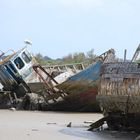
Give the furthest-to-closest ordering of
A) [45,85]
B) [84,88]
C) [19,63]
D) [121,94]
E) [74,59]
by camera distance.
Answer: [74,59] → [19,63] → [45,85] → [84,88] → [121,94]

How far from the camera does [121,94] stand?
35.1 ft

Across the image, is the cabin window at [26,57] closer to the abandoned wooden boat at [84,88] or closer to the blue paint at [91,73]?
the abandoned wooden boat at [84,88]

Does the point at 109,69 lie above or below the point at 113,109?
above

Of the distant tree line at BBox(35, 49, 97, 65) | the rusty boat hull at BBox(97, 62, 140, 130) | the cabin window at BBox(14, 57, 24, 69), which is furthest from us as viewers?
the distant tree line at BBox(35, 49, 97, 65)

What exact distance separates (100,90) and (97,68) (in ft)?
24.3

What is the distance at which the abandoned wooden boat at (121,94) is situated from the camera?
1055 cm

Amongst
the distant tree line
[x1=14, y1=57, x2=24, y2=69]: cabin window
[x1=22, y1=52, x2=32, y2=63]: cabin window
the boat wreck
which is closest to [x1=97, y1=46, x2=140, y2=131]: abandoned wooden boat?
the boat wreck

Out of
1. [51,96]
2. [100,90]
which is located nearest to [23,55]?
[51,96]

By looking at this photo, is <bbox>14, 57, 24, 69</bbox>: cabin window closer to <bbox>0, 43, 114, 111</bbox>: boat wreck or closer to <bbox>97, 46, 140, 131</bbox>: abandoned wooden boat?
<bbox>0, 43, 114, 111</bbox>: boat wreck

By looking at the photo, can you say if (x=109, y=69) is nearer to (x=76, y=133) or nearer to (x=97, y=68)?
(x=76, y=133)

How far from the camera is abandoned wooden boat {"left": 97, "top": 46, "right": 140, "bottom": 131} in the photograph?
1055 cm

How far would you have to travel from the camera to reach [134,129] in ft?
36.2

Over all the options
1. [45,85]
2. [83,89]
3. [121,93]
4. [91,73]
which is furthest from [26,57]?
[121,93]

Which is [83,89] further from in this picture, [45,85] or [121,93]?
[121,93]
